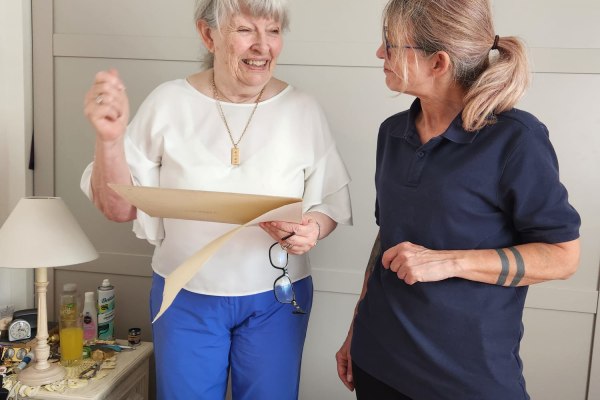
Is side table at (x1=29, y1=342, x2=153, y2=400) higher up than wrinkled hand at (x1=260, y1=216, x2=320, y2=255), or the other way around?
wrinkled hand at (x1=260, y1=216, x2=320, y2=255)

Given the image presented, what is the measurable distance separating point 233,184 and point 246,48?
32 cm

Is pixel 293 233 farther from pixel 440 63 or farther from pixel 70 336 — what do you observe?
pixel 70 336

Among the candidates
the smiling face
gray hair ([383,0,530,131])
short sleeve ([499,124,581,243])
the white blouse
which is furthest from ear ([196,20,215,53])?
short sleeve ([499,124,581,243])

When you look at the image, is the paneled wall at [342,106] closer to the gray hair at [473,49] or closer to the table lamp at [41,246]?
the table lamp at [41,246]

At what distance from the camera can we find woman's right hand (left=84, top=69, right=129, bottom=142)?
3.32 ft

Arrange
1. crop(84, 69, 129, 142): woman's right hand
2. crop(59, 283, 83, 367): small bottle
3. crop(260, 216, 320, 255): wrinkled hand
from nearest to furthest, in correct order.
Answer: crop(84, 69, 129, 142): woman's right hand < crop(260, 216, 320, 255): wrinkled hand < crop(59, 283, 83, 367): small bottle

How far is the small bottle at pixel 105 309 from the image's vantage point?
177 cm

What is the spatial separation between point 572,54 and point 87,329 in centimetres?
180

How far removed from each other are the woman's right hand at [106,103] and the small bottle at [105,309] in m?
0.89

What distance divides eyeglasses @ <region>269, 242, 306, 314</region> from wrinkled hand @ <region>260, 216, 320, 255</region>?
82 millimetres

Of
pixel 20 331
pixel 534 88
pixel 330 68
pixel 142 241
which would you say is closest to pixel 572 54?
pixel 534 88

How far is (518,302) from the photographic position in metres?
1.01

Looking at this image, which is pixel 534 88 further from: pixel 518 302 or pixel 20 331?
pixel 20 331

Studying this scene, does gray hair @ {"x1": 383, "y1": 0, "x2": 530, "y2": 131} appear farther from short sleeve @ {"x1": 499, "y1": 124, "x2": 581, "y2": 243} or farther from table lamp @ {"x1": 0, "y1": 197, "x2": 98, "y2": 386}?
table lamp @ {"x1": 0, "y1": 197, "x2": 98, "y2": 386}
